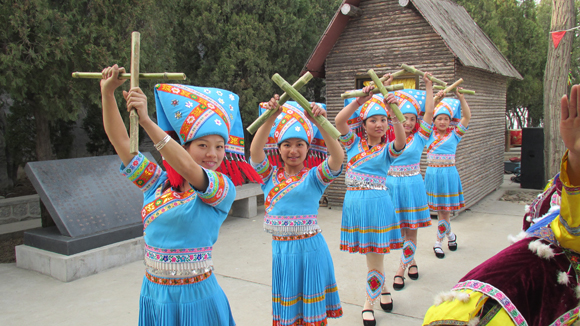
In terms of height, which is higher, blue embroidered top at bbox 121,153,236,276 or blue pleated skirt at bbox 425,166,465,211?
blue embroidered top at bbox 121,153,236,276

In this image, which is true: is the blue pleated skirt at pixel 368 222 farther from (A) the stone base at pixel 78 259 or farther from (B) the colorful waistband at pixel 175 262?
(A) the stone base at pixel 78 259

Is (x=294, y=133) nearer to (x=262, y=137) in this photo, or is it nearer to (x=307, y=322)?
(x=262, y=137)

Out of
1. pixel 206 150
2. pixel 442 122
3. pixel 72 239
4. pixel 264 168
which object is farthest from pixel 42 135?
pixel 442 122

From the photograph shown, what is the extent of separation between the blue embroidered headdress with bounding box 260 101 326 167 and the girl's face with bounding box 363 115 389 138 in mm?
745

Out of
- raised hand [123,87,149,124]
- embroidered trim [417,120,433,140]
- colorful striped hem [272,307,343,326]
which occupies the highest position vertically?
raised hand [123,87,149,124]

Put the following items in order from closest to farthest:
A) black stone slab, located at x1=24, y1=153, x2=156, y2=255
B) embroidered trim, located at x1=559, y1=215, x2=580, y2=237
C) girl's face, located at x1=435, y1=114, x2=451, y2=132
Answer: embroidered trim, located at x1=559, y1=215, x2=580, y2=237 < black stone slab, located at x1=24, y1=153, x2=156, y2=255 < girl's face, located at x1=435, y1=114, x2=451, y2=132

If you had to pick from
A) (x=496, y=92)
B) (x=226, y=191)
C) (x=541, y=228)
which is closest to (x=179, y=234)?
(x=226, y=191)

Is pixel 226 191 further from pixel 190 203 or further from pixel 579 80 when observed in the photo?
pixel 579 80

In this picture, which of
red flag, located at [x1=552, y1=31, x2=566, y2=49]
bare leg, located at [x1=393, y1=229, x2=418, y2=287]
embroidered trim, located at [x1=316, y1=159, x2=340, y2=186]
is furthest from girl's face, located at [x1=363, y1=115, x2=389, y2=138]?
red flag, located at [x1=552, y1=31, x2=566, y2=49]

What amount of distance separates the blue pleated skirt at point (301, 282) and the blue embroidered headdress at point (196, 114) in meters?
0.80

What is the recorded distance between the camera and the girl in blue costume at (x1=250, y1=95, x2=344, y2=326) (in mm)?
2729

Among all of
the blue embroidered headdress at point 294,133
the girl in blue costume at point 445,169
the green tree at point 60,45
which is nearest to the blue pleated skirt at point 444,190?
the girl in blue costume at point 445,169

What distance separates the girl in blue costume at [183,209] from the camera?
2014 mm

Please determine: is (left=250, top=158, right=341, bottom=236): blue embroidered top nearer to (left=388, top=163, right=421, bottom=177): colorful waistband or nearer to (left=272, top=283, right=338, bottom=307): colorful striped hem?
(left=272, top=283, right=338, bottom=307): colorful striped hem
